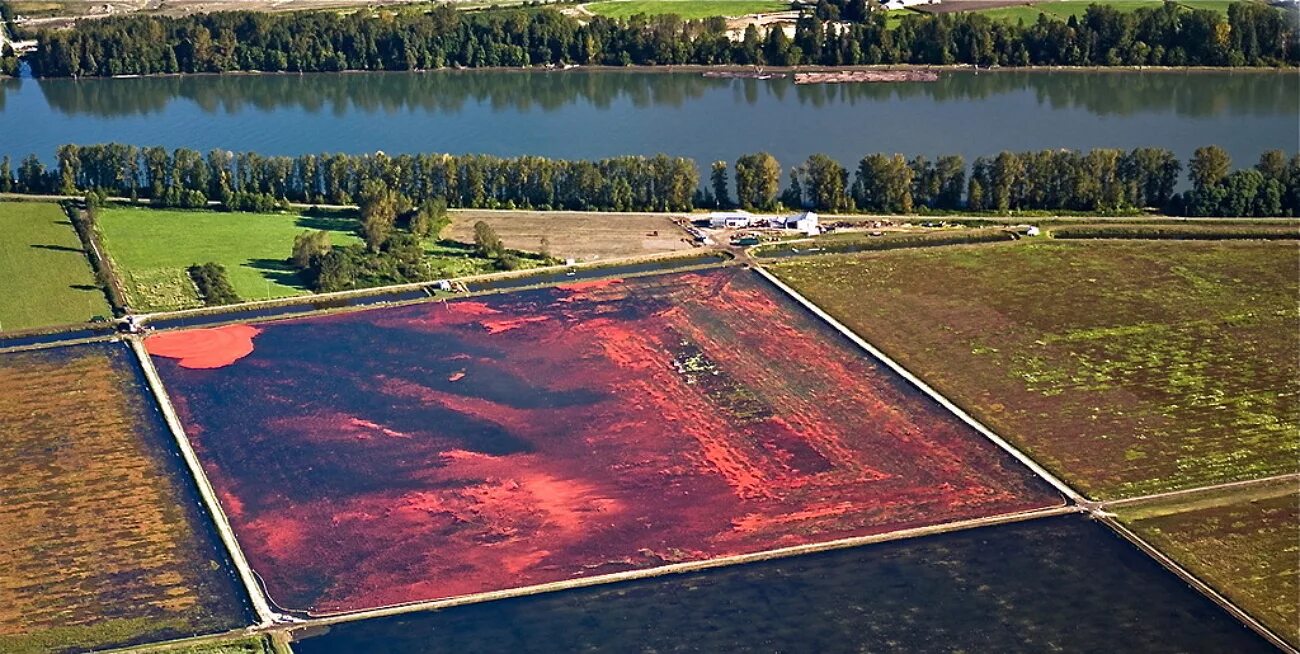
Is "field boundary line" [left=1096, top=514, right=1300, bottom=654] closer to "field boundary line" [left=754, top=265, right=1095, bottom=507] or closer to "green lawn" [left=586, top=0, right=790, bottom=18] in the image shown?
"field boundary line" [left=754, top=265, right=1095, bottom=507]

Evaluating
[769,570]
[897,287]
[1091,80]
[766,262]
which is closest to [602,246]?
[766,262]

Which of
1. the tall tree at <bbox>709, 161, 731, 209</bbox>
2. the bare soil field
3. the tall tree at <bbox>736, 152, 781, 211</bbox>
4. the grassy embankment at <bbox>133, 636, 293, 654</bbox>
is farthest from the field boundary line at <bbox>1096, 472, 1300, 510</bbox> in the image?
the tall tree at <bbox>709, 161, 731, 209</bbox>

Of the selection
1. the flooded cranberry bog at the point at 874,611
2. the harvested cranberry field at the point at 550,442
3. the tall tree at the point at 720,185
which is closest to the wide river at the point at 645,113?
the tall tree at the point at 720,185

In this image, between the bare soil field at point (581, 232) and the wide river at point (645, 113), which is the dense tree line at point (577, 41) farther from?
the bare soil field at point (581, 232)

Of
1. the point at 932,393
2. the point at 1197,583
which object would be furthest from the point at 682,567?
the point at 932,393

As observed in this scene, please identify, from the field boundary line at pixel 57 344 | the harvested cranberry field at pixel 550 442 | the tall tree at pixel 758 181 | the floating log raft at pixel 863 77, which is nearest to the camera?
the harvested cranberry field at pixel 550 442
